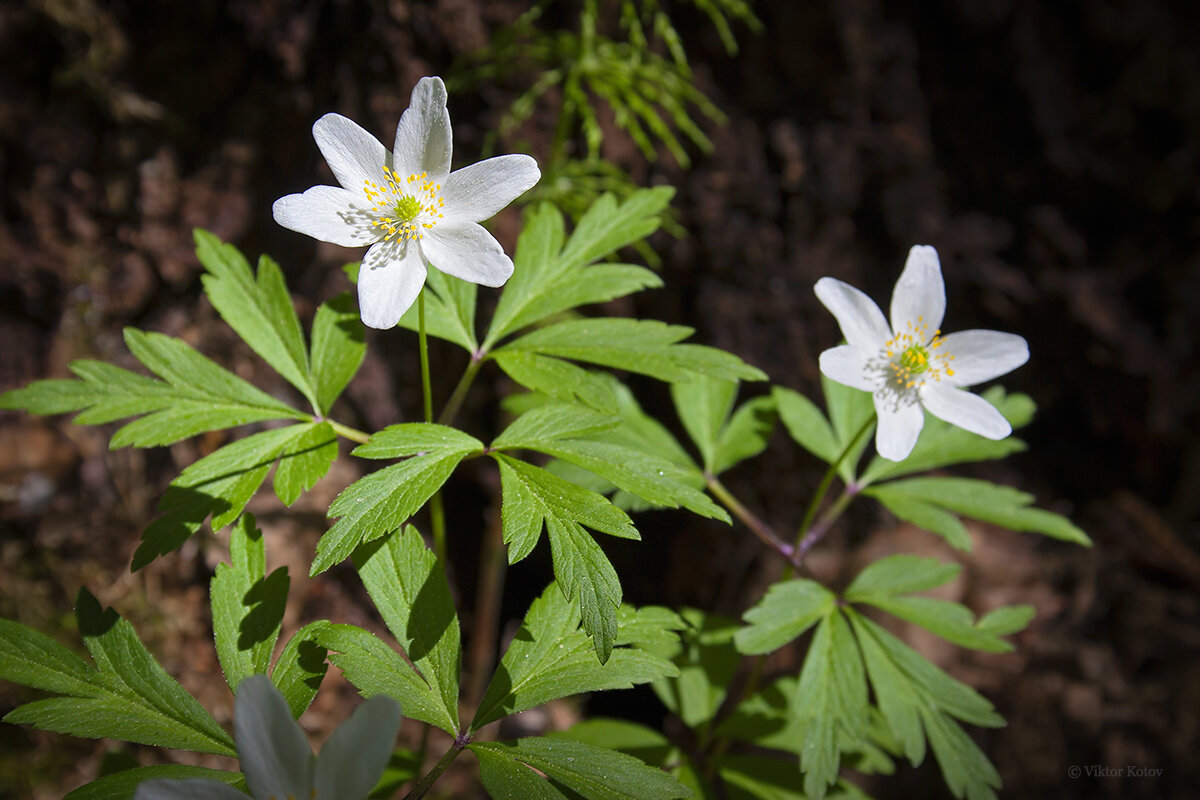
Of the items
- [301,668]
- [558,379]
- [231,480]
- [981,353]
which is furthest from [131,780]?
[981,353]

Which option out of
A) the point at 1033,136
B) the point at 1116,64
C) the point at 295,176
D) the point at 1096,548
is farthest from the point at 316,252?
the point at 1096,548

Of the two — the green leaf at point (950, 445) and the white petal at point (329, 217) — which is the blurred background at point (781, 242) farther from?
the white petal at point (329, 217)

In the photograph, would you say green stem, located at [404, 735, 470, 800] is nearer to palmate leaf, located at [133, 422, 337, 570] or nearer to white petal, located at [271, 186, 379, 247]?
palmate leaf, located at [133, 422, 337, 570]

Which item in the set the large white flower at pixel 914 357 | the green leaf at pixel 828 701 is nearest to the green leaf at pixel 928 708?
the green leaf at pixel 828 701

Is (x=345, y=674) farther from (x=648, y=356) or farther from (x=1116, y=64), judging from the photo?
(x=1116, y=64)

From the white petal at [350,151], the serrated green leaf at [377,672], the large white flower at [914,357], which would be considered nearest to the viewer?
the serrated green leaf at [377,672]

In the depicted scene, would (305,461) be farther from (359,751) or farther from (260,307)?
(359,751)
